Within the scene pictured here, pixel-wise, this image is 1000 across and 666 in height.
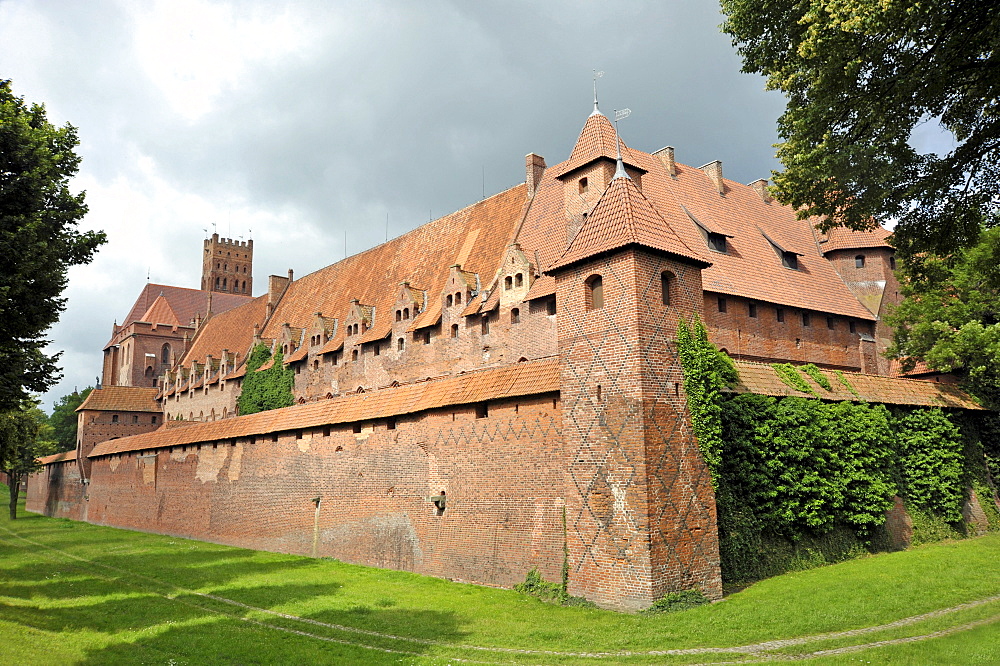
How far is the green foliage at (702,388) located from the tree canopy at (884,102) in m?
3.74

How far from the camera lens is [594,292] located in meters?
17.5

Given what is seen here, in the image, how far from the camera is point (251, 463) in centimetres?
3036

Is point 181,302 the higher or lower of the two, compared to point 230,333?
higher

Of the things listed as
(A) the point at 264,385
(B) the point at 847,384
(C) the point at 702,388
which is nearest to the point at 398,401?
(C) the point at 702,388

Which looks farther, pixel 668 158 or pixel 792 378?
pixel 668 158

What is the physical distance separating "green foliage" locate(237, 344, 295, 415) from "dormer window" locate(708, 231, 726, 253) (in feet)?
73.5

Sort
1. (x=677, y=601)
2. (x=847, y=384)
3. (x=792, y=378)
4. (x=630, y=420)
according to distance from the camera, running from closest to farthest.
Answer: (x=677, y=601), (x=630, y=420), (x=792, y=378), (x=847, y=384)

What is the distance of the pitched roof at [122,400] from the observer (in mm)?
52719

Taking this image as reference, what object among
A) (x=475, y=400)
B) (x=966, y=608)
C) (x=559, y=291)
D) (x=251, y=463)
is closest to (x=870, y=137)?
(x=559, y=291)

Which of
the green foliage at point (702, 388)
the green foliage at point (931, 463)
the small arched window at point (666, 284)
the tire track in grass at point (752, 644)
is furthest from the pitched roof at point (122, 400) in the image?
the green foliage at point (931, 463)

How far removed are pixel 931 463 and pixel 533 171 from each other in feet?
56.6

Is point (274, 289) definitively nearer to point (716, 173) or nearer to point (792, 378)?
point (716, 173)

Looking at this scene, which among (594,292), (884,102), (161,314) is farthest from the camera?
(161,314)

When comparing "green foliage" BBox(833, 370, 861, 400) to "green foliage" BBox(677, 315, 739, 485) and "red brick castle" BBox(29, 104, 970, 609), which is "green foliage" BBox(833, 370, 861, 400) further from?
"green foliage" BBox(677, 315, 739, 485)
